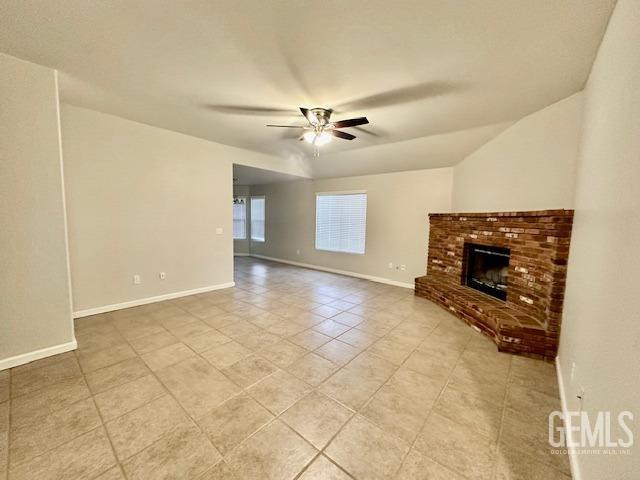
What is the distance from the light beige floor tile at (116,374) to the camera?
202 cm

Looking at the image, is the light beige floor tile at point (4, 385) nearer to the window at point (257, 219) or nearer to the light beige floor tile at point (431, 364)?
the light beige floor tile at point (431, 364)

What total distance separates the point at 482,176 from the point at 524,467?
3.58m

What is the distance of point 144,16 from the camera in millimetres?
1645

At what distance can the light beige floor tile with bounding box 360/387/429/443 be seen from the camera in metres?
1.64

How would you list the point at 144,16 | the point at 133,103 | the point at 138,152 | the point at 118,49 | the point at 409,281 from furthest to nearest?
the point at 409,281 < the point at 138,152 < the point at 133,103 < the point at 118,49 < the point at 144,16

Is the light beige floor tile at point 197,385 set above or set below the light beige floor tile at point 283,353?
below

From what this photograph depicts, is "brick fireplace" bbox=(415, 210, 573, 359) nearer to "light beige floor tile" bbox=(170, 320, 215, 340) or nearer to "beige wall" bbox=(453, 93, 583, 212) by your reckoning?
"beige wall" bbox=(453, 93, 583, 212)

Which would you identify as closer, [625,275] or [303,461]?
[625,275]

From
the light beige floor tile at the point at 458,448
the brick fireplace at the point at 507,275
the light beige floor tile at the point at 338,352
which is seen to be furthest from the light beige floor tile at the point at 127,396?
the brick fireplace at the point at 507,275

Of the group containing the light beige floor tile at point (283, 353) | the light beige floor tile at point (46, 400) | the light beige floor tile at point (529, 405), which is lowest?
the light beige floor tile at point (46, 400)

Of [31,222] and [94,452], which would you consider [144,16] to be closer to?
[31,222]

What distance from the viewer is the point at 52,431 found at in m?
1.58

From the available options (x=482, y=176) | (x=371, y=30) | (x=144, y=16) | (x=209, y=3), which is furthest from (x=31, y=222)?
(x=482, y=176)

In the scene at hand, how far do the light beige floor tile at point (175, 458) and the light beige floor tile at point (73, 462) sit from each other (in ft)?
0.51
